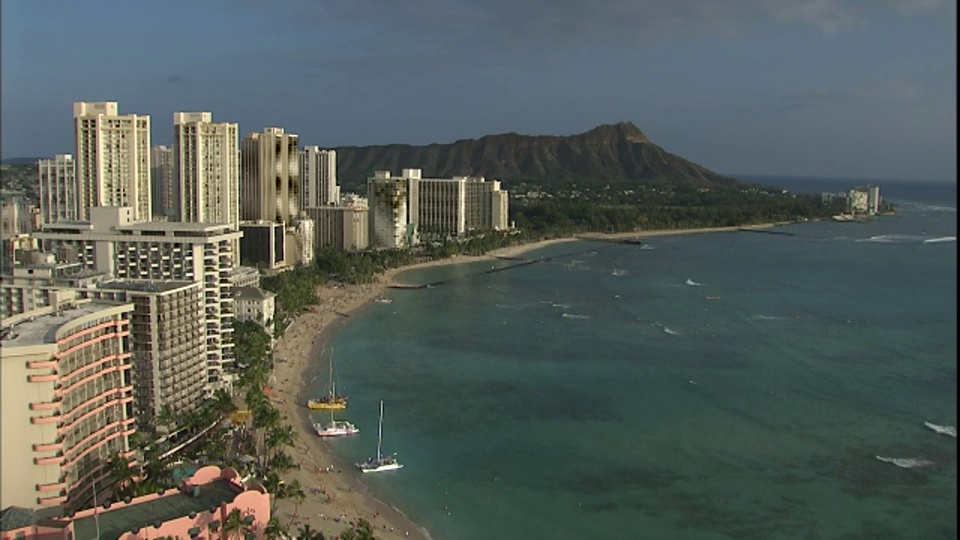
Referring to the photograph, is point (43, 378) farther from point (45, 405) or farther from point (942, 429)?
point (942, 429)

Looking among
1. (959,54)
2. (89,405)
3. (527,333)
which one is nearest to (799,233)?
(527,333)

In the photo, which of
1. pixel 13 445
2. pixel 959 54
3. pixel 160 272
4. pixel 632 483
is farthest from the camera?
pixel 160 272

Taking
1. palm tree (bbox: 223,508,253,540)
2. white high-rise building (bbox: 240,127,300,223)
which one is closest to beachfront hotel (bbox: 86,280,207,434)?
palm tree (bbox: 223,508,253,540)

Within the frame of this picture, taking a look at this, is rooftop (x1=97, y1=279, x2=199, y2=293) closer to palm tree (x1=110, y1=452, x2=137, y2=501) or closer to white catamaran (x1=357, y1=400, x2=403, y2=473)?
palm tree (x1=110, y1=452, x2=137, y2=501)

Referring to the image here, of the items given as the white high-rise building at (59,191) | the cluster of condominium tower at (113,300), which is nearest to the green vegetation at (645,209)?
the cluster of condominium tower at (113,300)

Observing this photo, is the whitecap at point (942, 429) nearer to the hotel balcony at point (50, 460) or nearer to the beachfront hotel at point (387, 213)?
the hotel balcony at point (50, 460)

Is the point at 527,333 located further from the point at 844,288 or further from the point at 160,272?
the point at 844,288

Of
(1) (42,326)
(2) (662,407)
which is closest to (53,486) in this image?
(1) (42,326)
